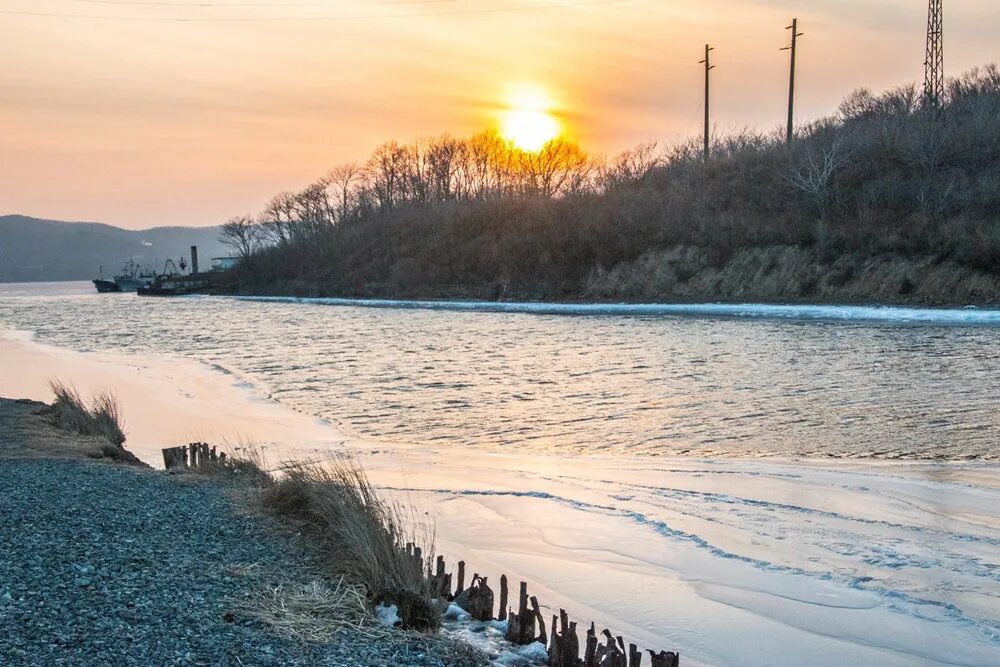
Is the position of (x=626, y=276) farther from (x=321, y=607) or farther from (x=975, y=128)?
(x=321, y=607)

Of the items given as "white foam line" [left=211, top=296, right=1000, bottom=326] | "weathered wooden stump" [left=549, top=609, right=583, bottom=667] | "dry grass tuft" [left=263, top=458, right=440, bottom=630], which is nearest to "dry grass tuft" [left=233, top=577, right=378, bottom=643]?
"dry grass tuft" [left=263, top=458, right=440, bottom=630]

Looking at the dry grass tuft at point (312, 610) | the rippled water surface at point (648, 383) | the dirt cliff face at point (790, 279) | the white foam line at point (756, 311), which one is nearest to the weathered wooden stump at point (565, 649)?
the dry grass tuft at point (312, 610)

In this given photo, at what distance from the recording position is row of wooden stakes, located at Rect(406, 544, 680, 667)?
4977 millimetres

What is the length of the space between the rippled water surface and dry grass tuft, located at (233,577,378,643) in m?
7.07

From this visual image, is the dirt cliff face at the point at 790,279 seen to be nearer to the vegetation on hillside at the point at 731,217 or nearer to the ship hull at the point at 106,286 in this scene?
the vegetation on hillside at the point at 731,217

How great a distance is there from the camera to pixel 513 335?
34.4m

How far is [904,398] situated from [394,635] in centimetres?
1312

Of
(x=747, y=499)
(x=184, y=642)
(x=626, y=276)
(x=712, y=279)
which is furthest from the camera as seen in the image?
(x=626, y=276)

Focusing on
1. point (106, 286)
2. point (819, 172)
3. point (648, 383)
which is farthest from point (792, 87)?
point (106, 286)

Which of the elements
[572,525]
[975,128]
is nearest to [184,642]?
[572,525]

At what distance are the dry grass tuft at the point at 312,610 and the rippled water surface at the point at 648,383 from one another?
7.07m

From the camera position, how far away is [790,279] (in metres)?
46.0

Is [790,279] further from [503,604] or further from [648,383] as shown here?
[503,604]

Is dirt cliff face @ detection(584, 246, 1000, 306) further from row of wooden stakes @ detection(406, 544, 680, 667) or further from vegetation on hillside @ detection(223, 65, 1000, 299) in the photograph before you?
row of wooden stakes @ detection(406, 544, 680, 667)
